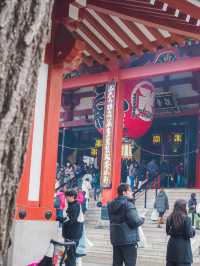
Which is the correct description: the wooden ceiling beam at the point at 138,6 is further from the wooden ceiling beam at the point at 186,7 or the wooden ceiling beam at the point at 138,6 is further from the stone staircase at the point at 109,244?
the stone staircase at the point at 109,244

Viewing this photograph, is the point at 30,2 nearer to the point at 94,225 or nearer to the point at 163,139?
the point at 94,225

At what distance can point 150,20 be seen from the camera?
6707 mm

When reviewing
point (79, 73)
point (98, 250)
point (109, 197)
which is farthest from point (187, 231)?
point (79, 73)

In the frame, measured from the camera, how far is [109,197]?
1532 centimetres

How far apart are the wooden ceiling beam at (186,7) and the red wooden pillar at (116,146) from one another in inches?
341

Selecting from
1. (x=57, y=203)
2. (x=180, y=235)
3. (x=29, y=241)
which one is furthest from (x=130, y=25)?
(x=57, y=203)

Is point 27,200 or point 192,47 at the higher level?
point 192,47

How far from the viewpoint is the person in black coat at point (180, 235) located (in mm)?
5953

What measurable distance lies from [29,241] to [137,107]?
1097 centimetres

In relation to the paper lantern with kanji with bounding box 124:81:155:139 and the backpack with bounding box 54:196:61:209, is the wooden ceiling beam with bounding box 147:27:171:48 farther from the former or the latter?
→ the paper lantern with kanji with bounding box 124:81:155:139

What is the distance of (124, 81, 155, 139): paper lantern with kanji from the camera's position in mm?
16375

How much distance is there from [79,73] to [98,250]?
7136 mm

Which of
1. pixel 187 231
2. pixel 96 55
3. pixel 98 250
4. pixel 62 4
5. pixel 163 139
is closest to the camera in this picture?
pixel 187 231

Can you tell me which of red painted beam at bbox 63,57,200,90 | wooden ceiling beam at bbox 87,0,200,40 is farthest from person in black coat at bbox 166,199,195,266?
red painted beam at bbox 63,57,200,90
